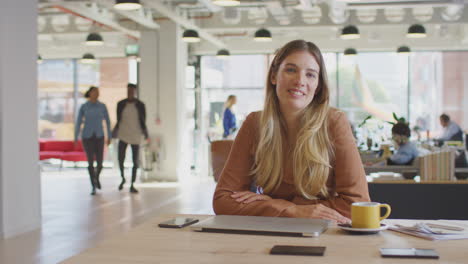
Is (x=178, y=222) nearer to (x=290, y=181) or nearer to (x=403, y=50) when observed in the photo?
(x=290, y=181)

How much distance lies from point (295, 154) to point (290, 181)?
12cm

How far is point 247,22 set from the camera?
1237cm

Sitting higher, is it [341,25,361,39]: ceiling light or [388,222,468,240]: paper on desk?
[341,25,361,39]: ceiling light

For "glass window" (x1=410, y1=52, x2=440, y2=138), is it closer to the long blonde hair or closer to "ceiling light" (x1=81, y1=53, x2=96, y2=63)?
"ceiling light" (x1=81, y1=53, x2=96, y2=63)

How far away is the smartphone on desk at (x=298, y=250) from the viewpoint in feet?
4.70

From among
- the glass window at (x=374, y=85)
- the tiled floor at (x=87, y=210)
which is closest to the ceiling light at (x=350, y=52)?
the glass window at (x=374, y=85)

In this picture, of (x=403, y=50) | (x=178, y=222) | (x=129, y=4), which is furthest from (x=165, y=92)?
(x=178, y=222)

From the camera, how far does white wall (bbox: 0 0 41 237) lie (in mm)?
5715

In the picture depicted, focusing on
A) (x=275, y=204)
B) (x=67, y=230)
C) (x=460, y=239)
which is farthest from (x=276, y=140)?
(x=67, y=230)

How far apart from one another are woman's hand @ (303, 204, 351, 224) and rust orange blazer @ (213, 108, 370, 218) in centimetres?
2

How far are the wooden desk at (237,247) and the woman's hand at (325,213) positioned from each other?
31cm

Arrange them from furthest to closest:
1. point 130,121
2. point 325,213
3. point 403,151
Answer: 1. point 130,121
2. point 403,151
3. point 325,213

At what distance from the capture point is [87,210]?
7641 millimetres

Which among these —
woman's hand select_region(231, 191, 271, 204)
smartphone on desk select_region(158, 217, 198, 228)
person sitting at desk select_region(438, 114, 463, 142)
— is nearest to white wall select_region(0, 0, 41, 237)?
woman's hand select_region(231, 191, 271, 204)
